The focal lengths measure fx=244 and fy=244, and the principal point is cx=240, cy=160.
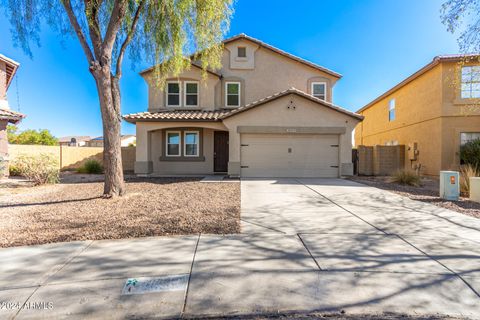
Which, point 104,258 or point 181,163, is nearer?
point 104,258

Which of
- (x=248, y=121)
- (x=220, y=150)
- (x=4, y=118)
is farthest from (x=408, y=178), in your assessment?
(x=4, y=118)

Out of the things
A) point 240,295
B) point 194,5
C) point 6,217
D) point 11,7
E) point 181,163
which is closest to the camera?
point 240,295

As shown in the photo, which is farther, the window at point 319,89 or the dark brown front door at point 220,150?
the window at point 319,89

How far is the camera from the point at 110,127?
7684mm

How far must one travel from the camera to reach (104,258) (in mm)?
3789

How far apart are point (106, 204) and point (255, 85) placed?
1152 cm

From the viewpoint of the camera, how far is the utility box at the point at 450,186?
26.1 feet

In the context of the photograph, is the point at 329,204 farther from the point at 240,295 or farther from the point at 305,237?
the point at 240,295

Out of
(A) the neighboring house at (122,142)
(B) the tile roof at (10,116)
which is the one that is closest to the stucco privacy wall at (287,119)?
(B) the tile roof at (10,116)

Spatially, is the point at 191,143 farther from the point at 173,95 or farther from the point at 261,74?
the point at 261,74

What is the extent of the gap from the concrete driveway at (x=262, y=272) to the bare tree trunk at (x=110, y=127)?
Answer: 371 cm

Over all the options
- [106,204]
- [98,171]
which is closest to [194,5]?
[106,204]

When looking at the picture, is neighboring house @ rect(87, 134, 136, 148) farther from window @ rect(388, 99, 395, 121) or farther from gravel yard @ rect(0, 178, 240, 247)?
window @ rect(388, 99, 395, 121)

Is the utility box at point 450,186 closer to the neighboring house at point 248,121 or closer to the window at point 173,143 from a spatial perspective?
the neighboring house at point 248,121
